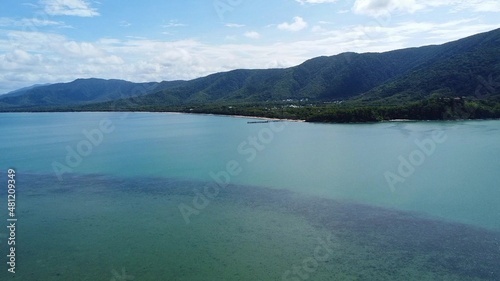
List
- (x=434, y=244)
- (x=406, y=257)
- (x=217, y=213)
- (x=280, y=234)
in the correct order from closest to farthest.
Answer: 1. (x=406, y=257)
2. (x=434, y=244)
3. (x=280, y=234)
4. (x=217, y=213)

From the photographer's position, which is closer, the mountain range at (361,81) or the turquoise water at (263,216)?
the turquoise water at (263,216)

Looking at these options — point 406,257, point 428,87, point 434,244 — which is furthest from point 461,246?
point 428,87

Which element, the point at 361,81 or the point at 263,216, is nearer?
the point at 263,216

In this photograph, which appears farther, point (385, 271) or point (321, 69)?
point (321, 69)

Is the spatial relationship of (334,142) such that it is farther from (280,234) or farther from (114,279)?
(114,279)

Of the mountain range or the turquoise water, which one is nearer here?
the turquoise water
